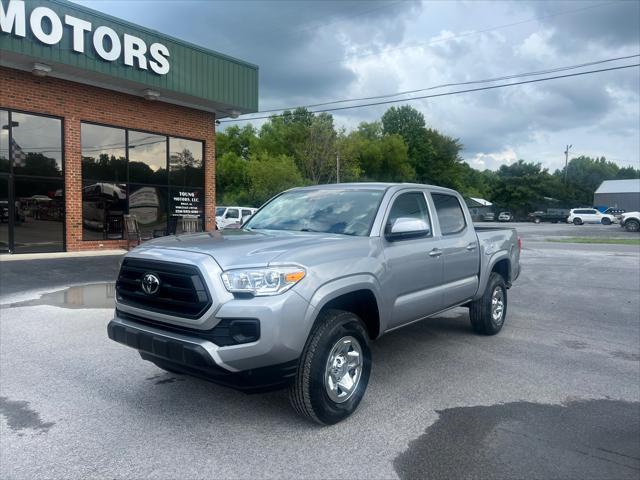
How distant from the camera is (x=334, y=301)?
3848mm

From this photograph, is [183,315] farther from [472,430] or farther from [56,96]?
[56,96]

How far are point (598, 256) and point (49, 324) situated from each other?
17.1 m

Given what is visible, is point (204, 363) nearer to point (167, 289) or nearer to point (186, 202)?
point (167, 289)

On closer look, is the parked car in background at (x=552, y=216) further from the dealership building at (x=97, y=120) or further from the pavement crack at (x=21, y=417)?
the pavement crack at (x=21, y=417)

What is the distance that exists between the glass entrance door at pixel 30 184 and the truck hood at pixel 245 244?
12.0m

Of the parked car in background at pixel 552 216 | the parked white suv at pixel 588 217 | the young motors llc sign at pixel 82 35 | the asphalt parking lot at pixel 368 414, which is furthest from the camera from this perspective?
the parked car in background at pixel 552 216

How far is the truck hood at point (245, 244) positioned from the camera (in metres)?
3.46

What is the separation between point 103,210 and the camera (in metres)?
15.9

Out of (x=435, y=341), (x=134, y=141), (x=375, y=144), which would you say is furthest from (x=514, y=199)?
(x=435, y=341)

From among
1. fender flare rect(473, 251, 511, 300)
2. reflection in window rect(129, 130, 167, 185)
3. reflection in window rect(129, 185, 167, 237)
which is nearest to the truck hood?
fender flare rect(473, 251, 511, 300)

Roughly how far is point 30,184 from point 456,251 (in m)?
13.1

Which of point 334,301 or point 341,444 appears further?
point 334,301

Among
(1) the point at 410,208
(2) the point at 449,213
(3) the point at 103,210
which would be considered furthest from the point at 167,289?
(3) the point at 103,210

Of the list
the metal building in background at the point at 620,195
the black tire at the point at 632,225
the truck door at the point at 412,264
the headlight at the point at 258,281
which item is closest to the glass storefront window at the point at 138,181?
the truck door at the point at 412,264
